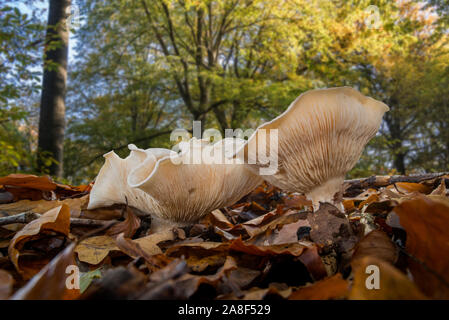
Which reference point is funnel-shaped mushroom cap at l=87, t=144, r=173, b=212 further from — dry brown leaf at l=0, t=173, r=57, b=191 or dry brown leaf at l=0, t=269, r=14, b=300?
dry brown leaf at l=0, t=269, r=14, b=300

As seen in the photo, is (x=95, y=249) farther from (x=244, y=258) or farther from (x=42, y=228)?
(x=244, y=258)

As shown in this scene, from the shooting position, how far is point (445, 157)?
11359mm

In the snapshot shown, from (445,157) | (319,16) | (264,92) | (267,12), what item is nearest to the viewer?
(264,92)

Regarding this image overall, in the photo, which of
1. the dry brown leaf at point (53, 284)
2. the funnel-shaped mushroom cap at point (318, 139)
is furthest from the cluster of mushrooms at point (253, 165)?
the dry brown leaf at point (53, 284)

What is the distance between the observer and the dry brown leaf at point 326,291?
513mm

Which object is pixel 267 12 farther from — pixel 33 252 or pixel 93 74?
pixel 33 252

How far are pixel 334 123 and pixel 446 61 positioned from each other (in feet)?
41.2

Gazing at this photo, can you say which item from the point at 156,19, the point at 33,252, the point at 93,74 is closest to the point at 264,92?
the point at 156,19

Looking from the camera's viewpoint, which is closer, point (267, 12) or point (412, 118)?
point (267, 12)

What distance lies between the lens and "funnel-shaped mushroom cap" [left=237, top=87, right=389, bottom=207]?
0.79 metres

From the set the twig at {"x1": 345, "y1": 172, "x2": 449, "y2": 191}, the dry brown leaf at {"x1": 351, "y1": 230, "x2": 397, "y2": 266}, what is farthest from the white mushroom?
the twig at {"x1": 345, "y1": 172, "x2": 449, "y2": 191}

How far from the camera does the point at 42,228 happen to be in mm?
863

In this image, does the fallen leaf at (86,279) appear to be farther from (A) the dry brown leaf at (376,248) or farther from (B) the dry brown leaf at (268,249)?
(A) the dry brown leaf at (376,248)

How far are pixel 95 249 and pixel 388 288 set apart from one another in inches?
32.1
